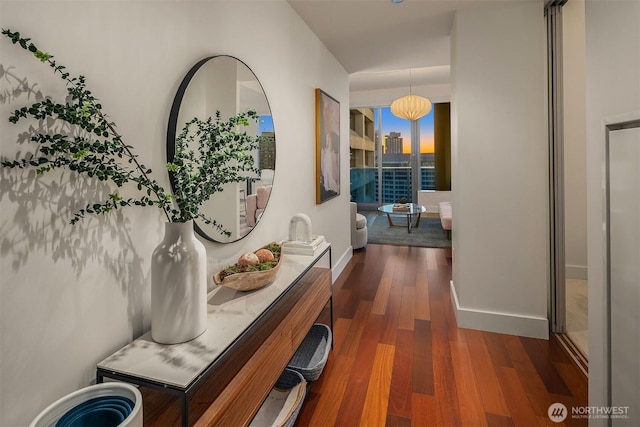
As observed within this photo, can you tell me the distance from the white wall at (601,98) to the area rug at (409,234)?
4.15 meters

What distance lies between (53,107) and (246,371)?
971mm

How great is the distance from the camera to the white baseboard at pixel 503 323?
2627 mm

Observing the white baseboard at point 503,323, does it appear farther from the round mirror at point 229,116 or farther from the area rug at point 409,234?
the area rug at point 409,234

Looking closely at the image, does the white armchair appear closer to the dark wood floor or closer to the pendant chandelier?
the dark wood floor

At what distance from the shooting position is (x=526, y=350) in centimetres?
244

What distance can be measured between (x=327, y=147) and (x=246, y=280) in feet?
A: 7.38

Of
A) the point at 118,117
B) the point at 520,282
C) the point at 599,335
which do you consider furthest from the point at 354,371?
the point at 118,117

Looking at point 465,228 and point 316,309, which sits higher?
point 465,228

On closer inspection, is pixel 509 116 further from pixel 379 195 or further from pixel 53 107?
pixel 379 195

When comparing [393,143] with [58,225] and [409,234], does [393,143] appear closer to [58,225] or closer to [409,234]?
[409,234]

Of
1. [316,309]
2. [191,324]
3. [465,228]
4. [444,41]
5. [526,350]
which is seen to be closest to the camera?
[191,324]

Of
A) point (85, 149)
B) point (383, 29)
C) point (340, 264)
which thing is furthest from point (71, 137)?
point (340, 264)

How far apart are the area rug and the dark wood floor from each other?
8.12ft

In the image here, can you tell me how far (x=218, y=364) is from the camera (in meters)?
1.13
